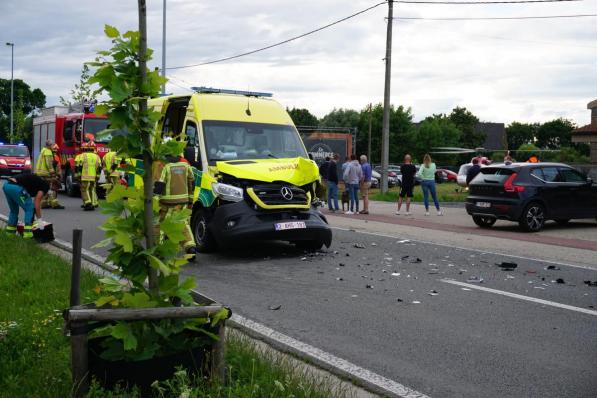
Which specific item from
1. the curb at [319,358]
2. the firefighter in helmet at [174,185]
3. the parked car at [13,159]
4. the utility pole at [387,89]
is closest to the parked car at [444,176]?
the utility pole at [387,89]

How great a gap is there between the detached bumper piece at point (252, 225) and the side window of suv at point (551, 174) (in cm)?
845

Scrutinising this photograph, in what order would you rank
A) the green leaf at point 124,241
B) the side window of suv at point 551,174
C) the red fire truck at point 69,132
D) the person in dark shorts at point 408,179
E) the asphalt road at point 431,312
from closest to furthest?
the green leaf at point 124,241
the asphalt road at point 431,312
the side window of suv at point 551,174
the person in dark shorts at point 408,179
the red fire truck at point 69,132

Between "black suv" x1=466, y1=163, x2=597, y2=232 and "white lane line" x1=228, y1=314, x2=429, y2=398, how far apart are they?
1125cm

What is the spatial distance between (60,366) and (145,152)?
1601 millimetres

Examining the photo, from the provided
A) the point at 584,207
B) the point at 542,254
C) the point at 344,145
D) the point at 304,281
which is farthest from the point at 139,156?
the point at 344,145

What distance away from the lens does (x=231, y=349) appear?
17.3 ft

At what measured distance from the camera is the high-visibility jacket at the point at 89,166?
65.3ft

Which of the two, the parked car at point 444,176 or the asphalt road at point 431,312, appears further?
the parked car at point 444,176

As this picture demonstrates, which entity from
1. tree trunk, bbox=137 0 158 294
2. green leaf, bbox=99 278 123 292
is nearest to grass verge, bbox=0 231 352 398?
green leaf, bbox=99 278 123 292

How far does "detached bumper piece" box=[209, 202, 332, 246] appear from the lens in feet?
34.7

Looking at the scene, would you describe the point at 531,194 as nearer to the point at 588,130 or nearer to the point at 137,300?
the point at 137,300

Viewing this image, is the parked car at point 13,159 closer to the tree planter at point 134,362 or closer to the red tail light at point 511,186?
the red tail light at point 511,186

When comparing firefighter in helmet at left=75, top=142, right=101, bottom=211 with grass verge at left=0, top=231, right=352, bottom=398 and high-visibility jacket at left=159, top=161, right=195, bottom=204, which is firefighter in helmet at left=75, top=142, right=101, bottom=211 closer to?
high-visibility jacket at left=159, top=161, right=195, bottom=204

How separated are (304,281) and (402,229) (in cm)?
783
